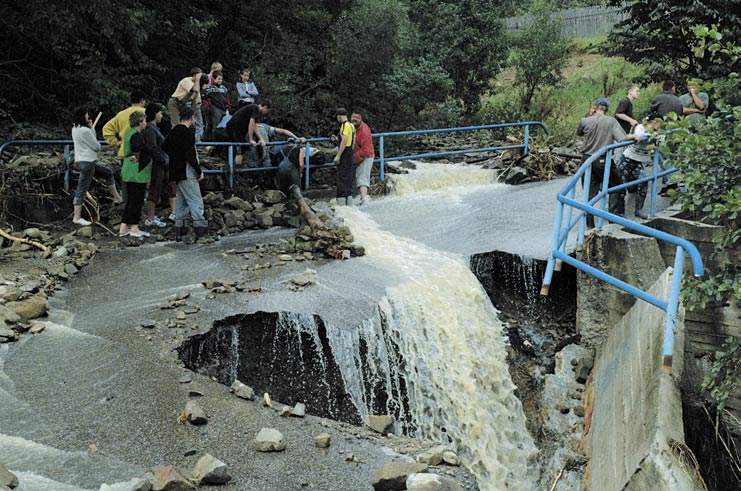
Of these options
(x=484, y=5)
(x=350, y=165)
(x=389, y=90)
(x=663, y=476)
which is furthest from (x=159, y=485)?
(x=484, y=5)

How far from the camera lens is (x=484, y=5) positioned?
23547 millimetres

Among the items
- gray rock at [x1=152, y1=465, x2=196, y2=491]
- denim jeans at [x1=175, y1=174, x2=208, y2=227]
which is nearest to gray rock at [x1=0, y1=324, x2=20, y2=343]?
gray rock at [x1=152, y1=465, x2=196, y2=491]

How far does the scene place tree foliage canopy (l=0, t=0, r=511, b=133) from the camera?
47.3ft

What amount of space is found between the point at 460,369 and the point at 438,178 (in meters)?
8.30

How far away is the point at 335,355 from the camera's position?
7211 millimetres

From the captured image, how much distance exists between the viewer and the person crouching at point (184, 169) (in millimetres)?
9711

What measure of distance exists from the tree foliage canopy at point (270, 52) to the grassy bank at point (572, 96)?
5.24 ft

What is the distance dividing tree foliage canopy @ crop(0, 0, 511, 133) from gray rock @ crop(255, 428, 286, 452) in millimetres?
10278

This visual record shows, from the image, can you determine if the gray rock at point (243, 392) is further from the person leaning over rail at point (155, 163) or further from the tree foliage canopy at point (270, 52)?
the tree foliage canopy at point (270, 52)

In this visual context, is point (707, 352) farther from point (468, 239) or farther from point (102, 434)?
point (102, 434)

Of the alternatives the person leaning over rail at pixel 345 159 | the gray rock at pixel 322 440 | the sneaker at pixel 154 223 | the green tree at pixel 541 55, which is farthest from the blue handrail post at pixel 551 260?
the green tree at pixel 541 55

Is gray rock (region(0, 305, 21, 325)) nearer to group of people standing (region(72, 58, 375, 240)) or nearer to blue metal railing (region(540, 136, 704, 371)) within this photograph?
group of people standing (region(72, 58, 375, 240))

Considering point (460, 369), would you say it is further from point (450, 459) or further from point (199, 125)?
point (199, 125)

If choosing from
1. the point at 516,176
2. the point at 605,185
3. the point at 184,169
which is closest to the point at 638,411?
the point at 605,185
